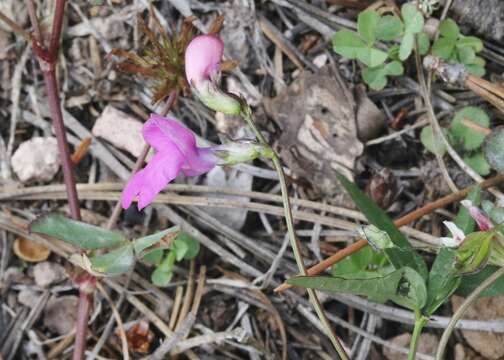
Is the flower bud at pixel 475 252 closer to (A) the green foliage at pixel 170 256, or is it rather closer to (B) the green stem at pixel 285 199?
(B) the green stem at pixel 285 199

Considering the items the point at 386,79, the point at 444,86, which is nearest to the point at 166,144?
the point at 386,79

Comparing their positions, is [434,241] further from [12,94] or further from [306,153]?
[12,94]

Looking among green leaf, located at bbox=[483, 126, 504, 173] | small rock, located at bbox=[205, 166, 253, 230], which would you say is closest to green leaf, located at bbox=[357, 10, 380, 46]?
green leaf, located at bbox=[483, 126, 504, 173]

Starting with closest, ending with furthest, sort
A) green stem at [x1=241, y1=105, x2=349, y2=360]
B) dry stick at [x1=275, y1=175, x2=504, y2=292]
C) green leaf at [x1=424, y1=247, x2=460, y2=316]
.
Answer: green stem at [x1=241, y1=105, x2=349, y2=360], green leaf at [x1=424, y1=247, x2=460, y2=316], dry stick at [x1=275, y1=175, x2=504, y2=292]

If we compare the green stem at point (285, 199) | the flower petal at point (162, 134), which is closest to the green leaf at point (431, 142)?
the green stem at point (285, 199)

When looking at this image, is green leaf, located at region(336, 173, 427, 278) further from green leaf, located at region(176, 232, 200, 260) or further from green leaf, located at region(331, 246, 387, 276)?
green leaf, located at region(176, 232, 200, 260)

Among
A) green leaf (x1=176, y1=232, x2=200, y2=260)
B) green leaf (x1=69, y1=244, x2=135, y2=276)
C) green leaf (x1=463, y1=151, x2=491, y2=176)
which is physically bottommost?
green leaf (x1=176, y1=232, x2=200, y2=260)
